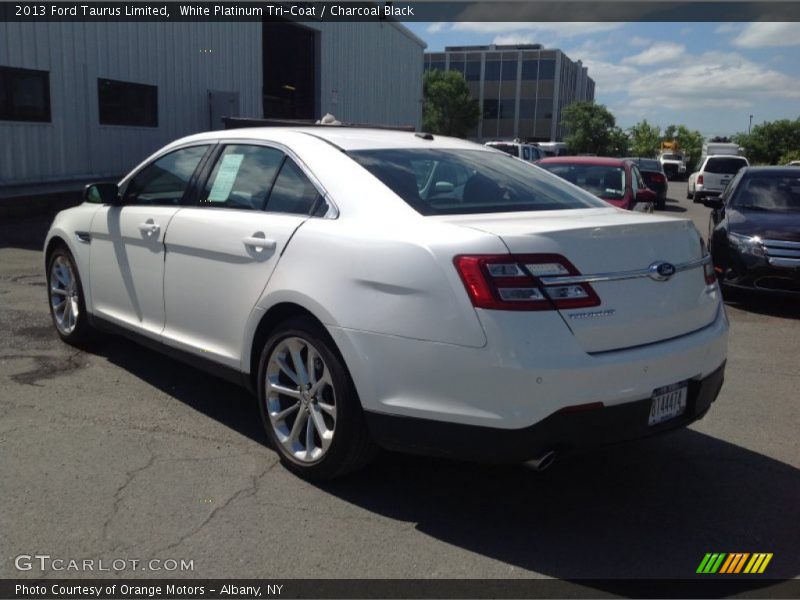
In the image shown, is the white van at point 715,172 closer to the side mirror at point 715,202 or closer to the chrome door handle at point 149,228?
the side mirror at point 715,202

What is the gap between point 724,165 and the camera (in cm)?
2750

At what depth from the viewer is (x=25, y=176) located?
600 inches

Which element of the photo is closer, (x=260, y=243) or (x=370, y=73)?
(x=260, y=243)

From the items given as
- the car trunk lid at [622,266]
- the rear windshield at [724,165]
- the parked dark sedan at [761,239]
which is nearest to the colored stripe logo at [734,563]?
the car trunk lid at [622,266]

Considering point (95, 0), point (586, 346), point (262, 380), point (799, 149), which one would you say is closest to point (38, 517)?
point (262, 380)

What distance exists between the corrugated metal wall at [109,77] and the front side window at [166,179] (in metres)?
11.2

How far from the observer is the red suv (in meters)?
10.3

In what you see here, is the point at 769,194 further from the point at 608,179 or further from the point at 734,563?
the point at 734,563

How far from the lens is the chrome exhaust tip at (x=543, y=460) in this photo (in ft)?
10.5

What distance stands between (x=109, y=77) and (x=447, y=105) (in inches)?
2035

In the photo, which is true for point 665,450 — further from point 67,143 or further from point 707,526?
point 67,143

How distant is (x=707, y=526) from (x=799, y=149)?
174ft

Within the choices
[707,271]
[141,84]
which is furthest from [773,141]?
[707,271]

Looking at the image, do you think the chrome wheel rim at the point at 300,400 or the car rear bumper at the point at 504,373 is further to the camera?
the chrome wheel rim at the point at 300,400
